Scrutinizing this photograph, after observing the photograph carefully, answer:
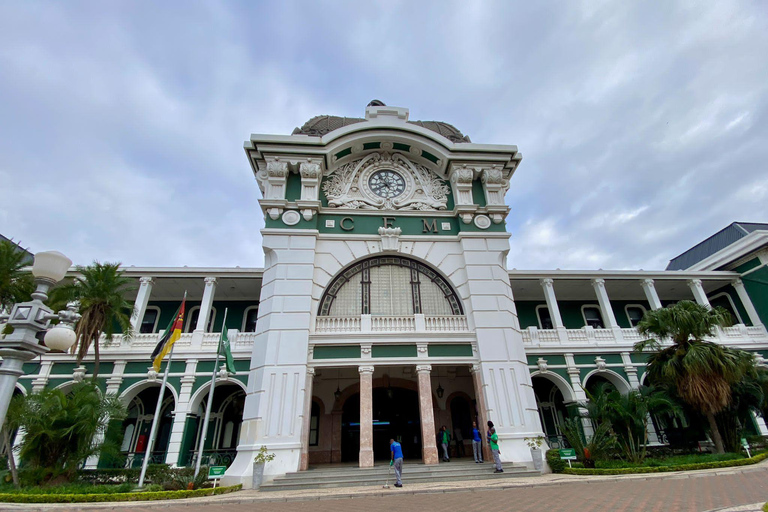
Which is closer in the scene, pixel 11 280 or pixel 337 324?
pixel 11 280

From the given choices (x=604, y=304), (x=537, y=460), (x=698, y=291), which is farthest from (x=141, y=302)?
(x=698, y=291)

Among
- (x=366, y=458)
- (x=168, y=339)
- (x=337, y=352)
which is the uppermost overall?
(x=168, y=339)

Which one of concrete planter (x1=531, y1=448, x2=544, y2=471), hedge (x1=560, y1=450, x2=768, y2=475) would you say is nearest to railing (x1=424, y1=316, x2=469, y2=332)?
concrete planter (x1=531, y1=448, x2=544, y2=471)

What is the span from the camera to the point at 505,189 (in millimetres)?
19078

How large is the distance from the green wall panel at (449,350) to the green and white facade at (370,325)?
54 mm

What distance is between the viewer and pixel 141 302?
717 inches

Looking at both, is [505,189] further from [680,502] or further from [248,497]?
[248,497]

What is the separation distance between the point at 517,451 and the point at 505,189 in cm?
1166

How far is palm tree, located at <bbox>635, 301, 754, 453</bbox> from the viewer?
13.9 meters

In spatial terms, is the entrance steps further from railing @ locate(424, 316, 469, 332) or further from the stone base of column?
railing @ locate(424, 316, 469, 332)

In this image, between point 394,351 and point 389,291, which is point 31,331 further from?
point 389,291

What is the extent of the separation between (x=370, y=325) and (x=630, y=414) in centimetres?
1000

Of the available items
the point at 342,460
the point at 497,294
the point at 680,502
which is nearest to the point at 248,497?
the point at 342,460

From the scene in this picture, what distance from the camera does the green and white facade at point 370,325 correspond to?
1452 cm
